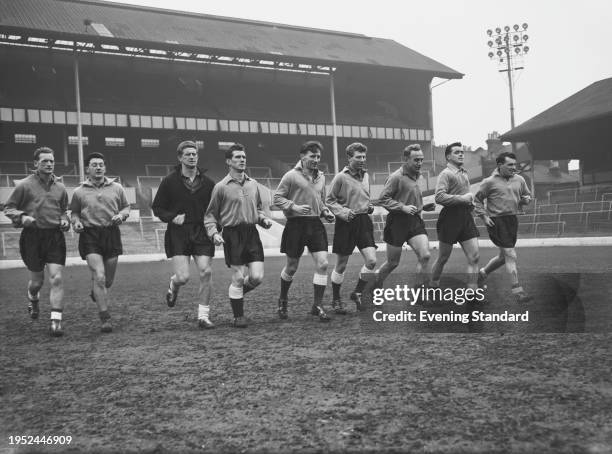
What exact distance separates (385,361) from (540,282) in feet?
20.8

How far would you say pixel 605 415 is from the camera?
3.48 meters

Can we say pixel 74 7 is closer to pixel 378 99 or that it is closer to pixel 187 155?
pixel 378 99

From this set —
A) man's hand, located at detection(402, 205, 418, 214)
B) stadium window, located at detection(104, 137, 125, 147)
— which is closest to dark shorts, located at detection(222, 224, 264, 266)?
man's hand, located at detection(402, 205, 418, 214)

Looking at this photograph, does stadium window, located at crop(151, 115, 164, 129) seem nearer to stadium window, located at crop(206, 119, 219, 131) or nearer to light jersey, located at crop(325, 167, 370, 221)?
stadium window, located at crop(206, 119, 219, 131)

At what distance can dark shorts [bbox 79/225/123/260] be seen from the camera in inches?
304

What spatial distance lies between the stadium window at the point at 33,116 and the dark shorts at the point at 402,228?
33.4 metres

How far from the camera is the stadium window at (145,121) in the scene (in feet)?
131

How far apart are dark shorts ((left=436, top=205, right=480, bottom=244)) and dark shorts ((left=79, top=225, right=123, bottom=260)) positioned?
426cm

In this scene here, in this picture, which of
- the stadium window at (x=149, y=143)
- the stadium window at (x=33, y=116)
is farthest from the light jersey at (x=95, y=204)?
the stadium window at (x=149, y=143)

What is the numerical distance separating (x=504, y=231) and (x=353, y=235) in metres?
2.11

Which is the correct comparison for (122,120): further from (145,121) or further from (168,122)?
(168,122)

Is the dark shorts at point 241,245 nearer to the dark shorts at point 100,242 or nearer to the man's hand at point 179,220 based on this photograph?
the man's hand at point 179,220

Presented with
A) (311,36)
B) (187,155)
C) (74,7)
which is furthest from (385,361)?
(311,36)

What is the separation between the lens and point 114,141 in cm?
4159
